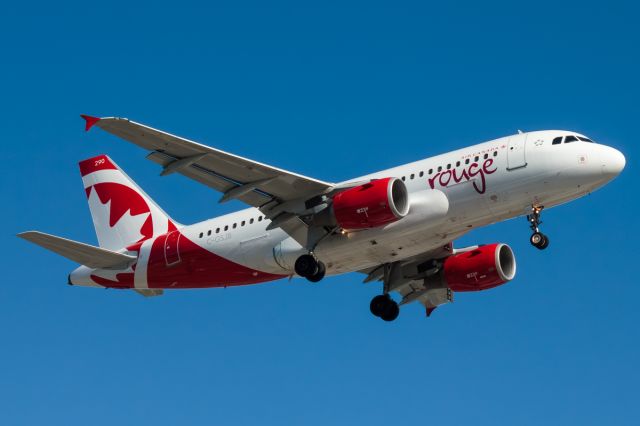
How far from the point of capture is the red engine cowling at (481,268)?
148ft

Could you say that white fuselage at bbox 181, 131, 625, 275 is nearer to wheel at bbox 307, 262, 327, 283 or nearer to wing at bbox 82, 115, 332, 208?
wheel at bbox 307, 262, 327, 283

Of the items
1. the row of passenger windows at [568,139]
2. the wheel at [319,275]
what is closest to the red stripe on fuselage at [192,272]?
the wheel at [319,275]

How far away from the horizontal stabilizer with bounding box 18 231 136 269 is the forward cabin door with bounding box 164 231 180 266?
161 cm

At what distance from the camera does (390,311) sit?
4650 cm

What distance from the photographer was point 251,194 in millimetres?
42031

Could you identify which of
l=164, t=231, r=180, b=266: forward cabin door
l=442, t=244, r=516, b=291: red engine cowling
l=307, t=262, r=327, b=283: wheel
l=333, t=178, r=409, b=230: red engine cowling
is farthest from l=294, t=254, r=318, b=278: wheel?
l=442, t=244, r=516, b=291: red engine cowling

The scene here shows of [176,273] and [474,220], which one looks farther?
[176,273]

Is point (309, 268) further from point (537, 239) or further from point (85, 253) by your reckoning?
point (85, 253)

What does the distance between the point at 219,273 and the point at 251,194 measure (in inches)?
161

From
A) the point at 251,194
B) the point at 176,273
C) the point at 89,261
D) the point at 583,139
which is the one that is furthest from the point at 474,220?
the point at 89,261

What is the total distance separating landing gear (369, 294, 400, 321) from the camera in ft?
153

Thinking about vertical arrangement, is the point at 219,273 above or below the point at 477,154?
below

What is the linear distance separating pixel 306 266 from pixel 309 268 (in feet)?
0.47

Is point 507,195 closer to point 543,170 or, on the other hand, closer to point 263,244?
point 543,170
